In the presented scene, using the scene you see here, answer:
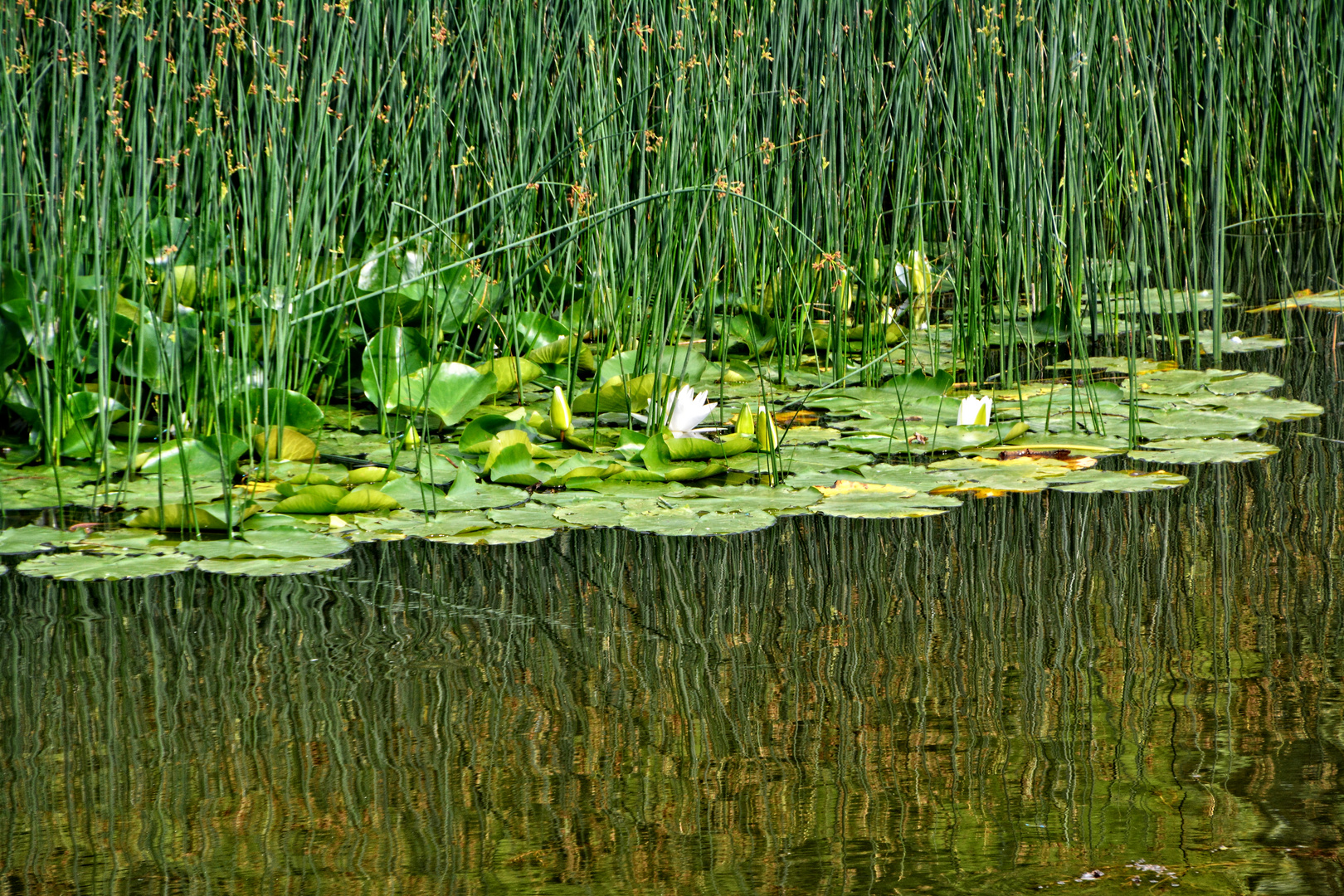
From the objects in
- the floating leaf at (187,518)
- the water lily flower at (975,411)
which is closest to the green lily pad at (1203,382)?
the water lily flower at (975,411)

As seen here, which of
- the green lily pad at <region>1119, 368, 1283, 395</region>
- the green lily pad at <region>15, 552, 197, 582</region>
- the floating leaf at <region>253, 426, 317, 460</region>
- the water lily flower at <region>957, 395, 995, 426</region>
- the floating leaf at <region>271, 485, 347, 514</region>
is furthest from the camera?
the green lily pad at <region>1119, 368, 1283, 395</region>

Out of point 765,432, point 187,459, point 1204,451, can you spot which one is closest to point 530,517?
point 765,432

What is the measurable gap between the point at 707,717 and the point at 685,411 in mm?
1026

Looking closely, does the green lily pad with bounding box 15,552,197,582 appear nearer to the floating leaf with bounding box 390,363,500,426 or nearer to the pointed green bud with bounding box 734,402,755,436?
the floating leaf with bounding box 390,363,500,426

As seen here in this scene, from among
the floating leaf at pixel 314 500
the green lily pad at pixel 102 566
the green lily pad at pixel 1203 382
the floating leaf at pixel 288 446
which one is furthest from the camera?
the green lily pad at pixel 1203 382

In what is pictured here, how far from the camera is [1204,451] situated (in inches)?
77.7

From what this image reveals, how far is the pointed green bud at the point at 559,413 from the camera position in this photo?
2.18 meters

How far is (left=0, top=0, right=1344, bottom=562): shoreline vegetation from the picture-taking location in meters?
1.96

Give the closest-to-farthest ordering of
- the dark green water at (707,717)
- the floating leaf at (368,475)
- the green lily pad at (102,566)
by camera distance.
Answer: the dark green water at (707,717), the green lily pad at (102,566), the floating leaf at (368,475)

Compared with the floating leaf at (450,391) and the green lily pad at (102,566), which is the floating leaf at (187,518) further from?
the floating leaf at (450,391)

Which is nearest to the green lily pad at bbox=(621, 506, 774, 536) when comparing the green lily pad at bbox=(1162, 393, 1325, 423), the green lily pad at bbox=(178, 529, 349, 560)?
the green lily pad at bbox=(178, 529, 349, 560)

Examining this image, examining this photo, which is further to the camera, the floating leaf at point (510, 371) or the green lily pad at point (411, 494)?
the floating leaf at point (510, 371)

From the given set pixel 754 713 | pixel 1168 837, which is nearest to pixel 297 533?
pixel 754 713

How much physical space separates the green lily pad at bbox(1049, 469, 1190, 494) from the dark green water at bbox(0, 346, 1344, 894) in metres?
0.12
